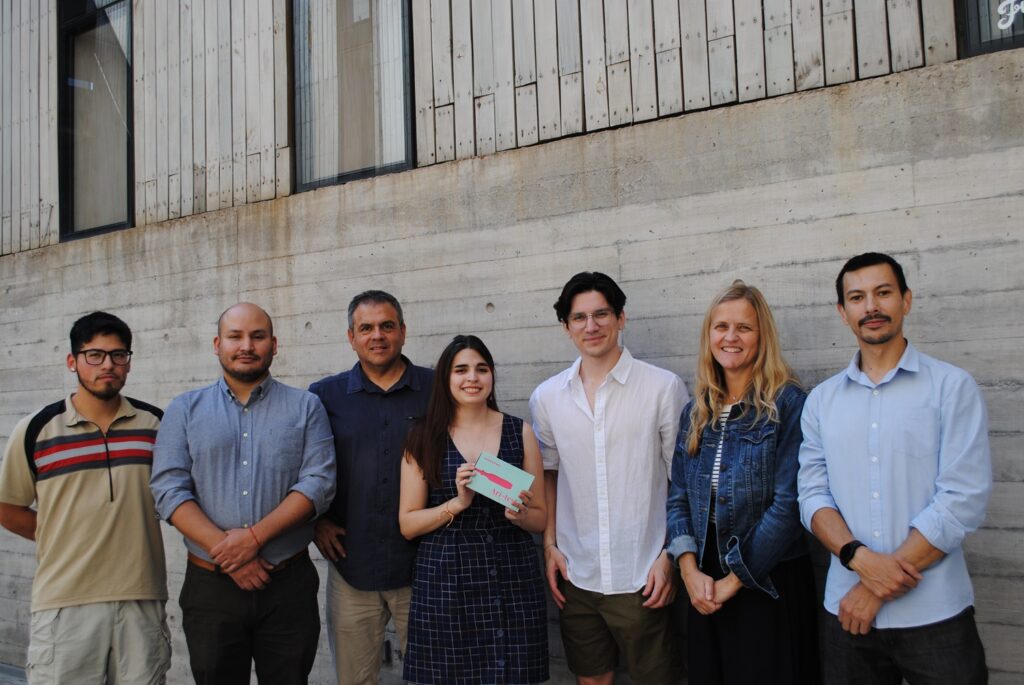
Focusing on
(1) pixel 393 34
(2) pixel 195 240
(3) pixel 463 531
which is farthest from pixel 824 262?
(2) pixel 195 240

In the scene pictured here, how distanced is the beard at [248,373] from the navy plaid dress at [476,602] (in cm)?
91

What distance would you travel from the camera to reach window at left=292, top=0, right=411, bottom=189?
5504 millimetres

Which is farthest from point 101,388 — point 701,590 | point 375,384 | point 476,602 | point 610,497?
point 701,590

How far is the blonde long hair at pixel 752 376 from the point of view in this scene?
11.0 feet

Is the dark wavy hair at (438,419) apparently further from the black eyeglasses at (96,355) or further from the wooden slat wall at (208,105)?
the wooden slat wall at (208,105)

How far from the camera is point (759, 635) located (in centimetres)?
320

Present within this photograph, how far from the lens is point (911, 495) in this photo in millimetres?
2914

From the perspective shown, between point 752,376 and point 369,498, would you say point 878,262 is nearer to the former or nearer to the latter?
point 752,376

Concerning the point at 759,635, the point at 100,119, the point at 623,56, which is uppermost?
the point at 100,119

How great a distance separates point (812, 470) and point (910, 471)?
1.05ft

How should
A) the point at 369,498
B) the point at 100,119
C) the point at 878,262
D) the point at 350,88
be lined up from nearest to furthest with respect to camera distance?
the point at 878,262 < the point at 369,498 < the point at 350,88 < the point at 100,119

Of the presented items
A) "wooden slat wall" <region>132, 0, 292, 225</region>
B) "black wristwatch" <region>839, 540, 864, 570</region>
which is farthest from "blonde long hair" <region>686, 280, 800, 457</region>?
"wooden slat wall" <region>132, 0, 292, 225</region>

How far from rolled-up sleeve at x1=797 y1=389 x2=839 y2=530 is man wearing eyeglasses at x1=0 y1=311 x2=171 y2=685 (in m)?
2.70

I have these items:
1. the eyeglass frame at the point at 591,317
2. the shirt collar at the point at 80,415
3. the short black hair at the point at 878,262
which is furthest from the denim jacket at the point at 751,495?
the shirt collar at the point at 80,415
